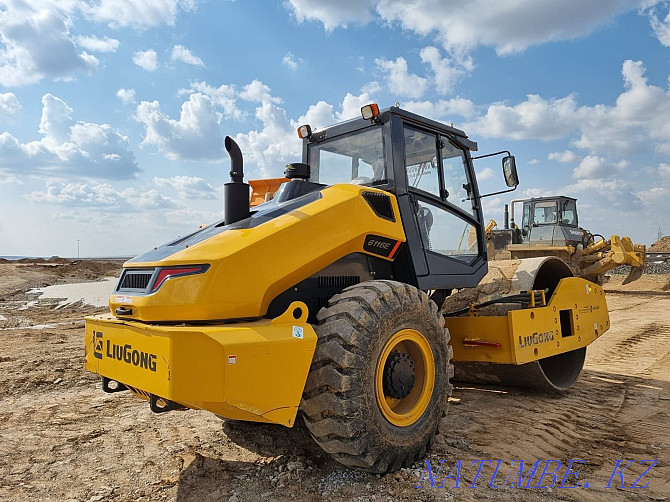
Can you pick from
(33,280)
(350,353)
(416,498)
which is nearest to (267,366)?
(350,353)

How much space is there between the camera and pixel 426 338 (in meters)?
3.49

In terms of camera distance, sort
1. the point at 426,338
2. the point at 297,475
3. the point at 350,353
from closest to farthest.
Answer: the point at 350,353 < the point at 297,475 < the point at 426,338

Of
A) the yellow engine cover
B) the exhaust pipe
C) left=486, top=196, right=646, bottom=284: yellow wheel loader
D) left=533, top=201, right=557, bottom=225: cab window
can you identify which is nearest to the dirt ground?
the yellow engine cover

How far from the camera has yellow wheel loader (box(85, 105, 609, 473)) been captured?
2.74 metres

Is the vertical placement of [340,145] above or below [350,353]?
above

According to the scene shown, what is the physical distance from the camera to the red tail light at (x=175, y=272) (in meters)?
2.88

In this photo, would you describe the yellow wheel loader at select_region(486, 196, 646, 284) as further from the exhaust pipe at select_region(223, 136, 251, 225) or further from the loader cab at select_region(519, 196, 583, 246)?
the exhaust pipe at select_region(223, 136, 251, 225)

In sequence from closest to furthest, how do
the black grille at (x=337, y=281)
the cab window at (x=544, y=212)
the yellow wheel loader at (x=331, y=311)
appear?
the yellow wheel loader at (x=331, y=311), the black grille at (x=337, y=281), the cab window at (x=544, y=212)

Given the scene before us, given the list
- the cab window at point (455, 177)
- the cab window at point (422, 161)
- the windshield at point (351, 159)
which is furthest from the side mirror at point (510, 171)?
the windshield at point (351, 159)

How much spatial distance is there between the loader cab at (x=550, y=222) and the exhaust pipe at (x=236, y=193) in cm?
1550

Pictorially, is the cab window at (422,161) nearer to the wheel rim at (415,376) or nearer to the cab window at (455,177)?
the cab window at (455,177)

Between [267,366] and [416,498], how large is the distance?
3.70 ft

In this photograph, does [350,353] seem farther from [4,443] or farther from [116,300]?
[4,443]

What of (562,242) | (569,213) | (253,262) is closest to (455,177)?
(253,262)
